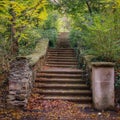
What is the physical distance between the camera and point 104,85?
23.3 ft

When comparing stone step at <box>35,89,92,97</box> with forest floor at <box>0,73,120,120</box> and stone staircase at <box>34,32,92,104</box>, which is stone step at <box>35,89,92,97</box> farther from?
forest floor at <box>0,73,120,120</box>

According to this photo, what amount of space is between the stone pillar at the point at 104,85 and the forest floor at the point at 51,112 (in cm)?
25

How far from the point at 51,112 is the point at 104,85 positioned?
1687 millimetres

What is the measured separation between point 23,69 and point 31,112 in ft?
3.98

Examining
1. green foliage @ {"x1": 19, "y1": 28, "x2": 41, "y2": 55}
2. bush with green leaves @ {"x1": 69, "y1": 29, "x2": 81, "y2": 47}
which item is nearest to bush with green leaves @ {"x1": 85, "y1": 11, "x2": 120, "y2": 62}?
green foliage @ {"x1": 19, "y1": 28, "x2": 41, "y2": 55}

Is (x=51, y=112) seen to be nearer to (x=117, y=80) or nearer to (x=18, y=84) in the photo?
(x=18, y=84)

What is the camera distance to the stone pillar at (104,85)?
7090mm

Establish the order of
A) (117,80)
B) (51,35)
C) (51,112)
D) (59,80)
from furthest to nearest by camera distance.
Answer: (51,35)
(59,80)
(117,80)
(51,112)

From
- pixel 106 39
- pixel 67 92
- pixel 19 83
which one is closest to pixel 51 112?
pixel 19 83

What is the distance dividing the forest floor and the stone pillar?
0.25 m

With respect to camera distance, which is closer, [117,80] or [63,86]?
[117,80]

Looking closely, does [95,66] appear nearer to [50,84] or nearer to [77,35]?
[50,84]

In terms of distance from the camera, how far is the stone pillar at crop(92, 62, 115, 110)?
709 cm

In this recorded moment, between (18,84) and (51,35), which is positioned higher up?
(51,35)
